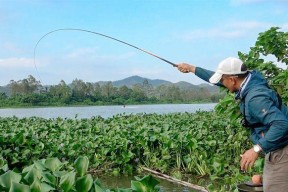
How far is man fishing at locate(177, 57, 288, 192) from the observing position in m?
3.38

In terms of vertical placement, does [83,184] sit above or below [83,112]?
above

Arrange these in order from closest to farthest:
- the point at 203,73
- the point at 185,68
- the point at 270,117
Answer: the point at 270,117 → the point at 203,73 → the point at 185,68

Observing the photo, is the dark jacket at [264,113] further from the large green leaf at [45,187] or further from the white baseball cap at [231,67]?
the large green leaf at [45,187]

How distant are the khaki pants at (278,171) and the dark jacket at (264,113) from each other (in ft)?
0.29

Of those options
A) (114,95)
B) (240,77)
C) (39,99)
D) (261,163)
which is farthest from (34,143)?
(114,95)

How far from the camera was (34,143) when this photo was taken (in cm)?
870

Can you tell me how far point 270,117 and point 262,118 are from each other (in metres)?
0.06

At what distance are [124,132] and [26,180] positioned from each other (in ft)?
25.9

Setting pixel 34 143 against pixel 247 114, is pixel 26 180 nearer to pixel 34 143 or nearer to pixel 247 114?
pixel 247 114

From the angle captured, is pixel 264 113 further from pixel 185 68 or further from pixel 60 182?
pixel 60 182

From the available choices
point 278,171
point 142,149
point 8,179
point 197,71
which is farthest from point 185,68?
point 142,149

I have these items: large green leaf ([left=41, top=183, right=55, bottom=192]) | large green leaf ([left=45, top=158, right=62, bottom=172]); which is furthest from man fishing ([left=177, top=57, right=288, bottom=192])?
large green leaf ([left=41, top=183, right=55, bottom=192])

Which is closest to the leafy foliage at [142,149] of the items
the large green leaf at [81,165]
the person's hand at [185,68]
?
the person's hand at [185,68]

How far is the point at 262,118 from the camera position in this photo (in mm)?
3402
